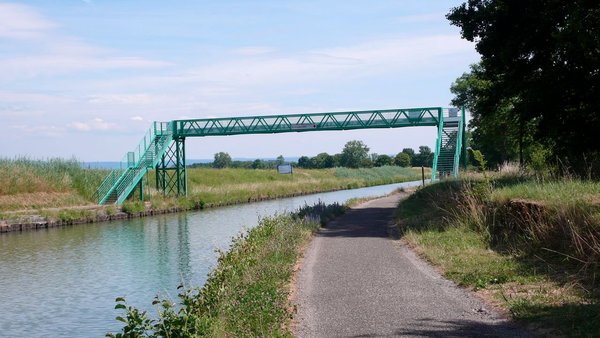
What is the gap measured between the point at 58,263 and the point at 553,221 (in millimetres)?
17144

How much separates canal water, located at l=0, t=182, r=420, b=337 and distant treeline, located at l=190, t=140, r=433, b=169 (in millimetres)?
96913

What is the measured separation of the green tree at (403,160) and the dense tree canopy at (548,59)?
110076 mm

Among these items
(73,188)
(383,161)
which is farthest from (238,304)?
(383,161)

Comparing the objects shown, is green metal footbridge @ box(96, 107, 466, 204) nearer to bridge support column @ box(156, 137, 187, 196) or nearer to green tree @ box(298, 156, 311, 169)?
bridge support column @ box(156, 137, 187, 196)

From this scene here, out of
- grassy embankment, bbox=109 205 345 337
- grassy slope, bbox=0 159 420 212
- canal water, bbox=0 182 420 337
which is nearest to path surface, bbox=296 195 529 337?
grassy embankment, bbox=109 205 345 337

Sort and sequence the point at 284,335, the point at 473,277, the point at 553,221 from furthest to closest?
the point at 553,221, the point at 473,277, the point at 284,335

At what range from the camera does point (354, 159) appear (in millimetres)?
143125

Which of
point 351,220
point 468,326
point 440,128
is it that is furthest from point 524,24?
point 440,128

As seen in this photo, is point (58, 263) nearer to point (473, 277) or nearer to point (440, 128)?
point (473, 277)

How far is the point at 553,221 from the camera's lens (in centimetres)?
1332

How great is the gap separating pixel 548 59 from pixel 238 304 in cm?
1667

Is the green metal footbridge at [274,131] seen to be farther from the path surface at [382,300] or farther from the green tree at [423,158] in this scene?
the green tree at [423,158]

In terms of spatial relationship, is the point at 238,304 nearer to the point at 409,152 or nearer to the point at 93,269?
the point at 93,269

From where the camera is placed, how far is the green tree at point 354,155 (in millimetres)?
142000
